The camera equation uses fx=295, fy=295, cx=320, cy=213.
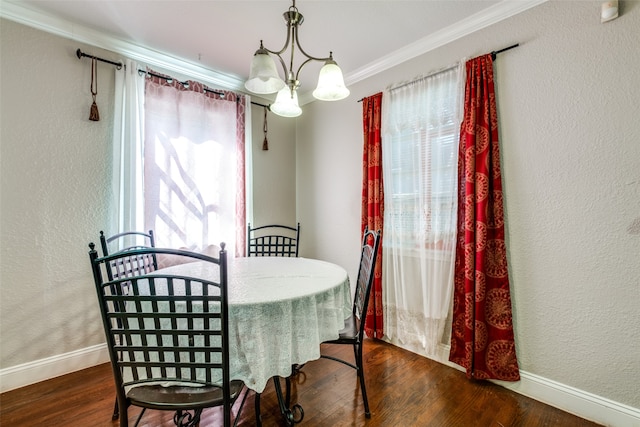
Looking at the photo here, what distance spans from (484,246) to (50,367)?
9.88 ft

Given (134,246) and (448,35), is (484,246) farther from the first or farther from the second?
(134,246)

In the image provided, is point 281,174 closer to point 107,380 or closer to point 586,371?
point 107,380

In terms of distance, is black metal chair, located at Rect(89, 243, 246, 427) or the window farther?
the window

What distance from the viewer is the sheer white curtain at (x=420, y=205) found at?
2.12 m

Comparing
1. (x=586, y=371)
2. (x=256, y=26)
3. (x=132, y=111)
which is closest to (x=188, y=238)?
(x=132, y=111)

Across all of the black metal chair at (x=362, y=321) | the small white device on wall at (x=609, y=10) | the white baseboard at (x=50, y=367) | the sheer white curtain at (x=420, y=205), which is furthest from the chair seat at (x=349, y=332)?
the small white device on wall at (x=609, y=10)

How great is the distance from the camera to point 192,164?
8.56ft

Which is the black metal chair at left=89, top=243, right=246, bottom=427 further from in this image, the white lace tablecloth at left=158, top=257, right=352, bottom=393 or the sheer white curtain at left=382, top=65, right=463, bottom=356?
the sheer white curtain at left=382, top=65, right=463, bottom=356

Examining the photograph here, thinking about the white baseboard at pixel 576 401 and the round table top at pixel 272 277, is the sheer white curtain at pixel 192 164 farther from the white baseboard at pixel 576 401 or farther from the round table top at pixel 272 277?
the white baseboard at pixel 576 401

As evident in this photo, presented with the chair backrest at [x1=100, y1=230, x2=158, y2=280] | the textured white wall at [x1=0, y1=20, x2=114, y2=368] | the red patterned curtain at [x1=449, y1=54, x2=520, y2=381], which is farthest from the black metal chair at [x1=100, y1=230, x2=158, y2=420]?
the red patterned curtain at [x1=449, y1=54, x2=520, y2=381]

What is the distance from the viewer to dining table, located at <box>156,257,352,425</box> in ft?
3.80

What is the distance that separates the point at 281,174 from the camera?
134 inches

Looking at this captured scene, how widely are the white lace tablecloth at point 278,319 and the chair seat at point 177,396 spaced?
9cm

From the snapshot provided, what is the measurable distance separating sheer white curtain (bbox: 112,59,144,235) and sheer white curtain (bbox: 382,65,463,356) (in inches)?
78.2
